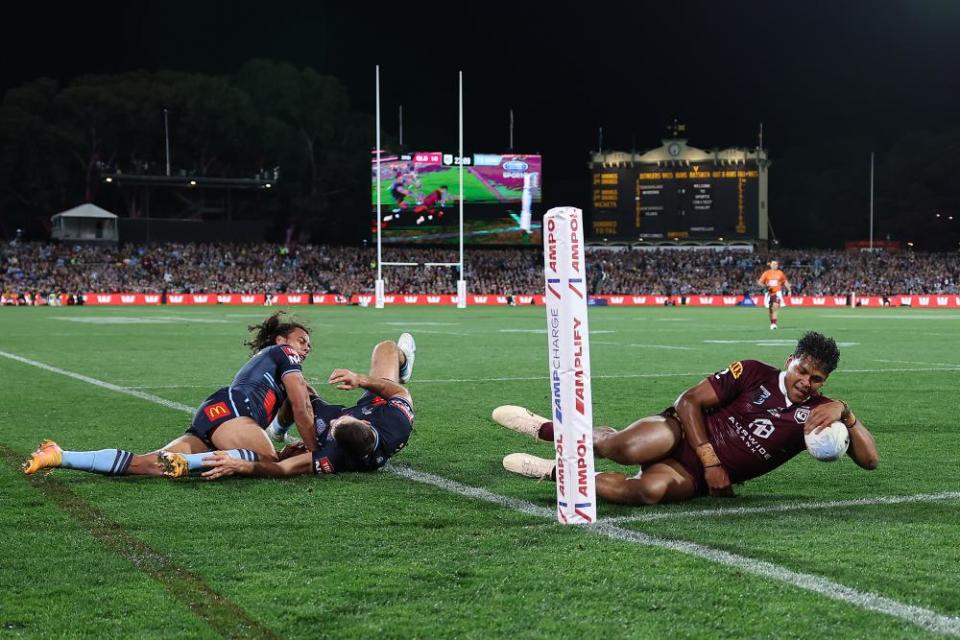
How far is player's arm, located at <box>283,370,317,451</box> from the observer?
6.65m

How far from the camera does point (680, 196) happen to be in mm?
64688

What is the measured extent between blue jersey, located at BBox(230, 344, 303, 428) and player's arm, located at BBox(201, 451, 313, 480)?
0.35 m

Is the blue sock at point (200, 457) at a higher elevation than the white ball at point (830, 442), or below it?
below

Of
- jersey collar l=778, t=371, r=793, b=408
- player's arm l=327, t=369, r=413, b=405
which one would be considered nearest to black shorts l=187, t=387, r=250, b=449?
player's arm l=327, t=369, r=413, b=405

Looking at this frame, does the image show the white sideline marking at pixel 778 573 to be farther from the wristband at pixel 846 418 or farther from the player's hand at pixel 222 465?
the player's hand at pixel 222 465

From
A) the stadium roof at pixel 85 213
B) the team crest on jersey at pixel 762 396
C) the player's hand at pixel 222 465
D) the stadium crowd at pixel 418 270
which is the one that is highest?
the stadium roof at pixel 85 213

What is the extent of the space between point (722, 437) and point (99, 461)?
11.9 feet

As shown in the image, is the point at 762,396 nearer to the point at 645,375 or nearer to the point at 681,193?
the point at 645,375

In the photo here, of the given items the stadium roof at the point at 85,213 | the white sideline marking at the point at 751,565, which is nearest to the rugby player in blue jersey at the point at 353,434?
the white sideline marking at the point at 751,565

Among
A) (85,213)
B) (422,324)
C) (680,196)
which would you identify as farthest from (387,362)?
(85,213)

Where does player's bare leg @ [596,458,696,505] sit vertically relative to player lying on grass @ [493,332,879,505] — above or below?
below

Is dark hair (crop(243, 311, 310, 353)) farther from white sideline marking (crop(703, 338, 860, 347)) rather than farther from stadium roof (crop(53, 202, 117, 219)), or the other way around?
stadium roof (crop(53, 202, 117, 219))

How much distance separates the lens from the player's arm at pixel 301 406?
262 inches

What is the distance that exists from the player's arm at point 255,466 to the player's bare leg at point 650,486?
1.95 m
